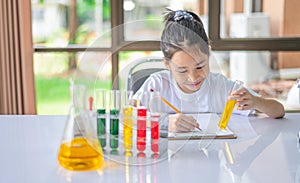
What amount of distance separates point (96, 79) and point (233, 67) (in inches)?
128

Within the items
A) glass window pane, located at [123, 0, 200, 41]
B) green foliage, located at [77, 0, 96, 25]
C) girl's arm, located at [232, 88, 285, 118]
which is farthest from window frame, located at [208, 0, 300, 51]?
green foliage, located at [77, 0, 96, 25]

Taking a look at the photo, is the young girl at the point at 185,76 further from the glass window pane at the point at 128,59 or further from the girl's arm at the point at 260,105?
the girl's arm at the point at 260,105

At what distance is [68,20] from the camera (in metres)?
5.59

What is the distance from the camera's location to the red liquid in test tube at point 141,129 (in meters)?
1.12

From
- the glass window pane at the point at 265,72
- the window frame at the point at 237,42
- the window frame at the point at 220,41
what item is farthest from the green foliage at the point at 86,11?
the window frame at the point at 237,42

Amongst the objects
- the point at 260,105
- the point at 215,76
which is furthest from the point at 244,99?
the point at 215,76

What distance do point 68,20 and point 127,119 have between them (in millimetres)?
4639

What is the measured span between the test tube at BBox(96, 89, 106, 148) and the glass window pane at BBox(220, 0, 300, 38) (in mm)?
3104

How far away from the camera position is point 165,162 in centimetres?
107

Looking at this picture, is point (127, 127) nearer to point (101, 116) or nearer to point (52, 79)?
point (101, 116)

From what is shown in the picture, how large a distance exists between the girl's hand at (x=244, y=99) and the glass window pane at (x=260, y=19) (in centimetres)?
270

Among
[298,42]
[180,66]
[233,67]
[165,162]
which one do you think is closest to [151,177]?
[165,162]

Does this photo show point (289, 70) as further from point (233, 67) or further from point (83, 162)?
point (83, 162)

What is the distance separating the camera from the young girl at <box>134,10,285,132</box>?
1.20m
